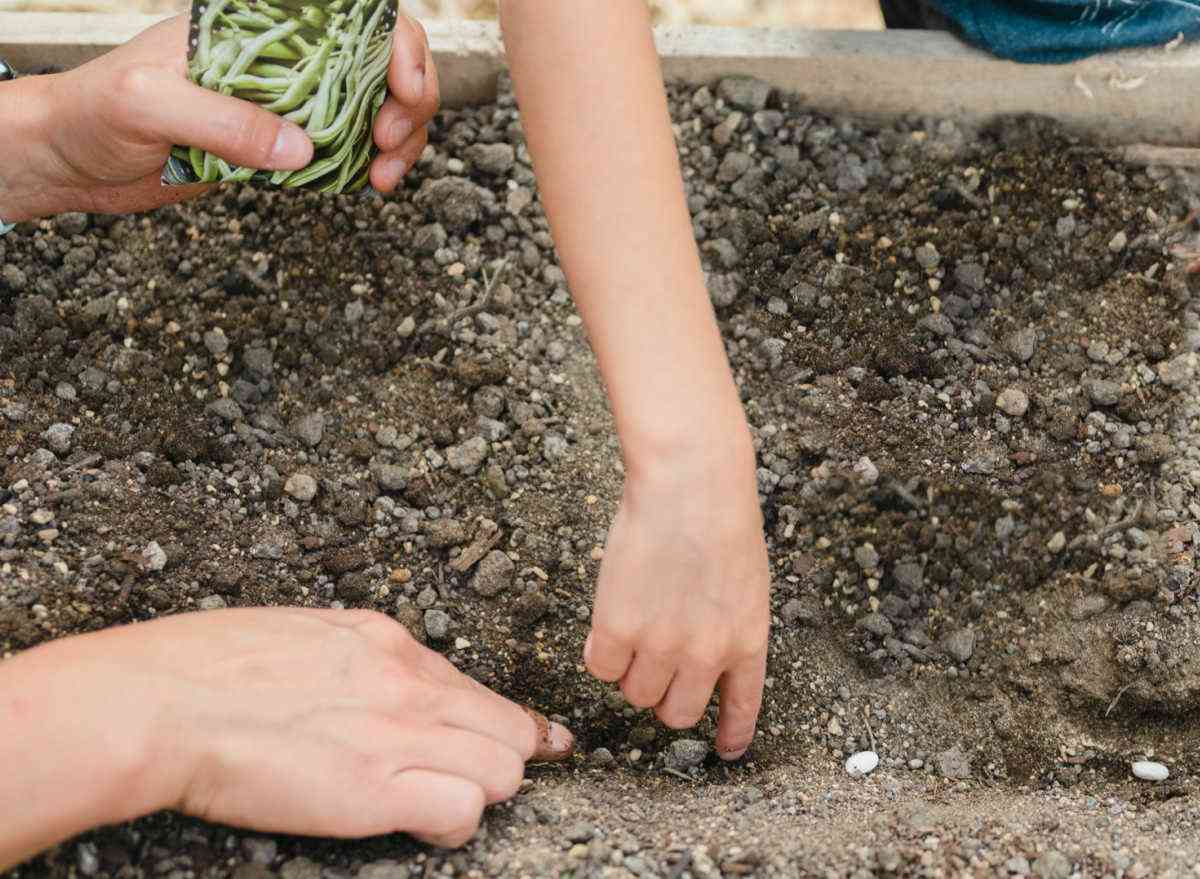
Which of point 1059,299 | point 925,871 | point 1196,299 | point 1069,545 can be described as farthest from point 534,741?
point 1196,299

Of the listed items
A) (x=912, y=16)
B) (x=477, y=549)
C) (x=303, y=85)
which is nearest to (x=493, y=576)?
(x=477, y=549)

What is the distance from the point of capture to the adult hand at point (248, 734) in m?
1.11

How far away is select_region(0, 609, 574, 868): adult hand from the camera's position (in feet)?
3.64

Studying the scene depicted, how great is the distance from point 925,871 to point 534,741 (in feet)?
1.34

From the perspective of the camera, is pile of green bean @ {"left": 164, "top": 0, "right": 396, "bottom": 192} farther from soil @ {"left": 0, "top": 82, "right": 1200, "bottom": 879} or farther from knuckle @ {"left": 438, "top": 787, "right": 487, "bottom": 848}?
knuckle @ {"left": 438, "top": 787, "right": 487, "bottom": 848}

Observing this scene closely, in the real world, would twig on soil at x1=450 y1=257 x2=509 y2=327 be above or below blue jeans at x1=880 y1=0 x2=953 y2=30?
below

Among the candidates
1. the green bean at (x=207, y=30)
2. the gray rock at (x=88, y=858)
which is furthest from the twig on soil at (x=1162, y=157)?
the gray rock at (x=88, y=858)

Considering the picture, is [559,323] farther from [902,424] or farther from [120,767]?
[120,767]

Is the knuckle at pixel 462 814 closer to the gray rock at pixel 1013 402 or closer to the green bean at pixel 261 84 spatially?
the green bean at pixel 261 84

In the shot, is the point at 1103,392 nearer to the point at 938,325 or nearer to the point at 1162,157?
the point at 938,325

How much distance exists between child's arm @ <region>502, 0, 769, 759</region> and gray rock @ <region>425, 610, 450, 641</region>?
1.11 ft

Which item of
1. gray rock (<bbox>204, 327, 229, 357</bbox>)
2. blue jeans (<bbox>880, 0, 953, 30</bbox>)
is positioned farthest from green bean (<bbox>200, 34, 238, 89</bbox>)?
blue jeans (<bbox>880, 0, 953, 30</bbox>)

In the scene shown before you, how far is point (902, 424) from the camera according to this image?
169 centimetres

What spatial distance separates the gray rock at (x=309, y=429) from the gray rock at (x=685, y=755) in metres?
0.58
